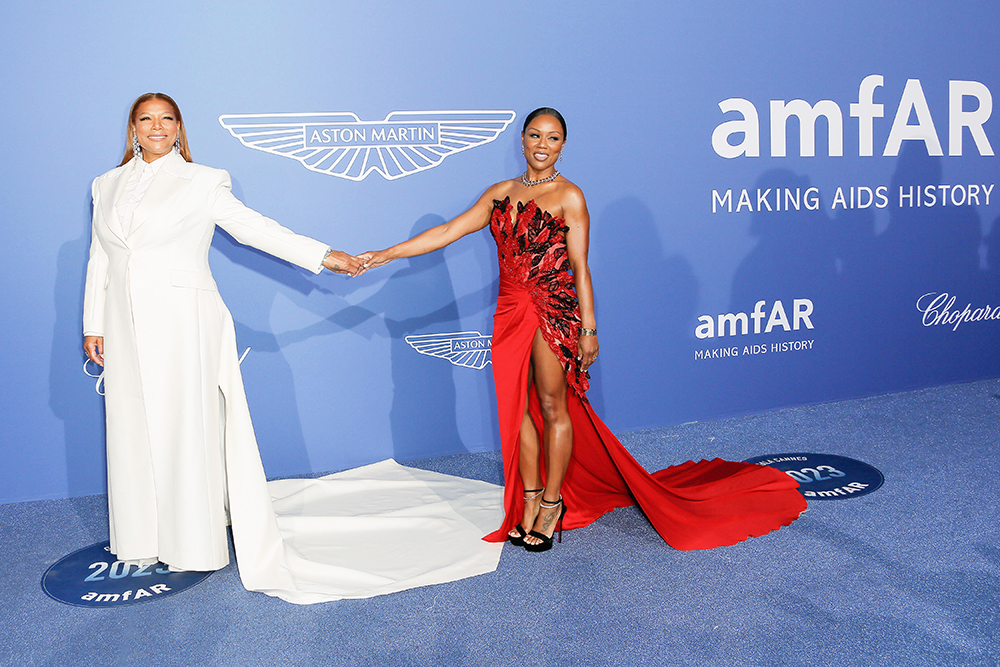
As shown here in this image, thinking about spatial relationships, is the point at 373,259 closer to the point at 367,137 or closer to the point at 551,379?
the point at 551,379

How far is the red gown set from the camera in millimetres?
3205

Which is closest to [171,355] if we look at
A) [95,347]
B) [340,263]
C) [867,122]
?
[95,347]

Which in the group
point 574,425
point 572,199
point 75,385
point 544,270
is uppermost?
point 572,199

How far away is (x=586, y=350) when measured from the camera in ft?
10.6

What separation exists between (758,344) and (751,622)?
109 inches


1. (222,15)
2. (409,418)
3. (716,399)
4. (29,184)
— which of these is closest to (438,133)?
(222,15)

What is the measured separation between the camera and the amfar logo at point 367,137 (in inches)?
161

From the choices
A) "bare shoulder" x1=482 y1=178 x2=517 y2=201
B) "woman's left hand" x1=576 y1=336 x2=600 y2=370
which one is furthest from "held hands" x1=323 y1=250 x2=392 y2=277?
"woman's left hand" x1=576 y1=336 x2=600 y2=370

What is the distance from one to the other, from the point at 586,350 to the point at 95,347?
2.02 metres

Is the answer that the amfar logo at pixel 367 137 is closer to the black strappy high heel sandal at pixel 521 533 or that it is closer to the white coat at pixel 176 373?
the white coat at pixel 176 373

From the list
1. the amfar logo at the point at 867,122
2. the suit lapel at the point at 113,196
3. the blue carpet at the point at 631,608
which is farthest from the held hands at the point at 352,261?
the amfar logo at the point at 867,122

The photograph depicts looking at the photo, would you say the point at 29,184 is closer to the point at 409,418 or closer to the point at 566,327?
the point at 409,418

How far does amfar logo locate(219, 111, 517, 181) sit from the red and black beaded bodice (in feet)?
3.85

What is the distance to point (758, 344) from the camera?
5078mm
